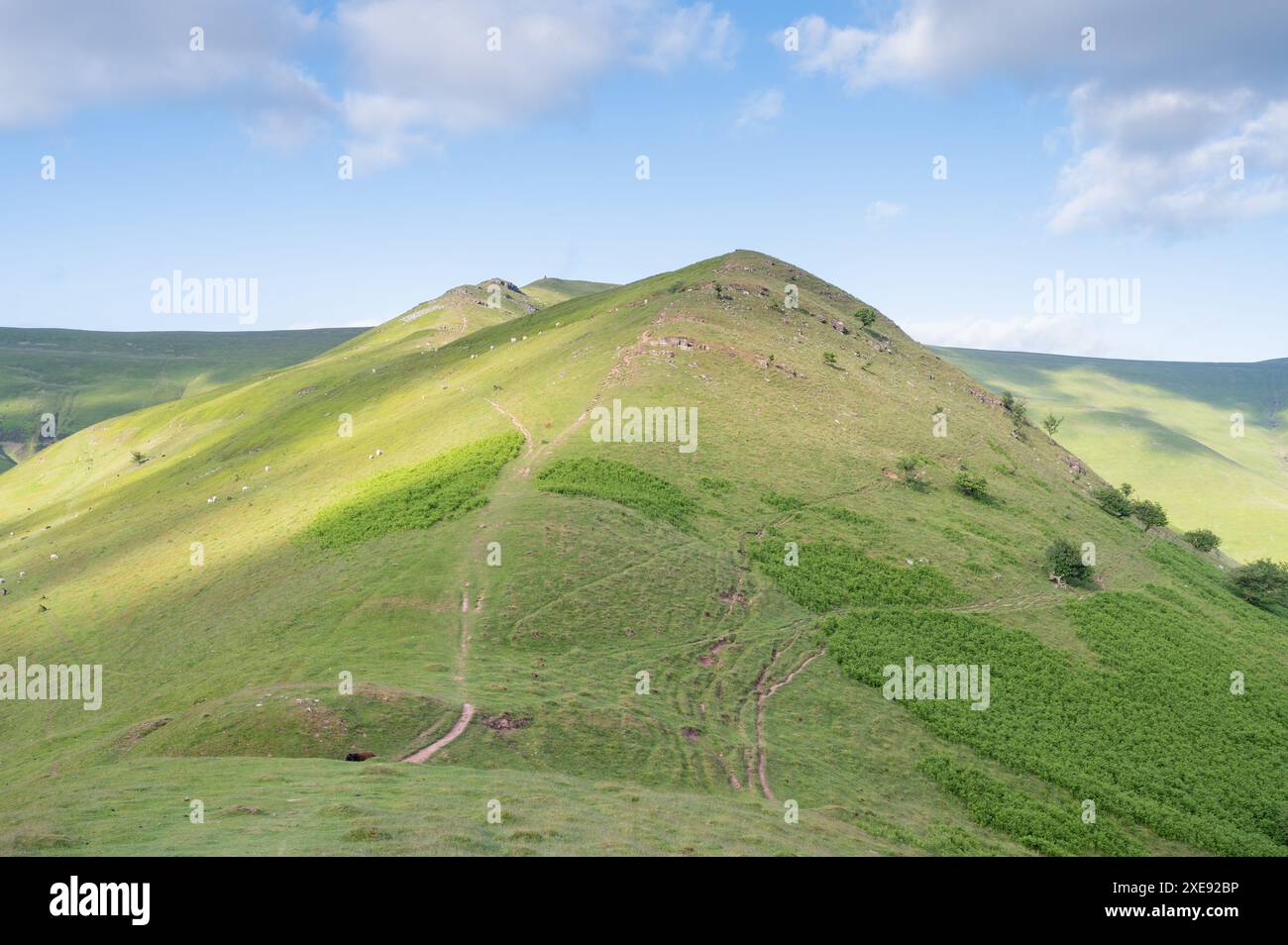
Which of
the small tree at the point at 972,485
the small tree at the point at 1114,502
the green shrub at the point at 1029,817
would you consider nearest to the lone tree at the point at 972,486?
the small tree at the point at 972,485

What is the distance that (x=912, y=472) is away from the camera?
69562 mm

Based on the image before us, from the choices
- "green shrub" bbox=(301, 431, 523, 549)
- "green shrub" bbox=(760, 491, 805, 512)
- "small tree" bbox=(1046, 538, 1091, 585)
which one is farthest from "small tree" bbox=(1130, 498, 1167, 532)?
"green shrub" bbox=(301, 431, 523, 549)

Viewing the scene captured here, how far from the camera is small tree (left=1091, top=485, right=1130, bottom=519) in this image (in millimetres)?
82688

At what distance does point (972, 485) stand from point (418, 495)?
175ft

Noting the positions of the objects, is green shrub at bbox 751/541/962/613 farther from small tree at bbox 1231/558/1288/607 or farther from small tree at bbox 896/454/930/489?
small tree at bbox 1231/558/1288/607

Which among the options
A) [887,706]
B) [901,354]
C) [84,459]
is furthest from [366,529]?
[84,459]

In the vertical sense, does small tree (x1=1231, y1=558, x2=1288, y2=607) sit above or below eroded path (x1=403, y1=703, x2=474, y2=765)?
above

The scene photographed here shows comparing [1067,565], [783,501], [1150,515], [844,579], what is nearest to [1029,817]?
[844,579]

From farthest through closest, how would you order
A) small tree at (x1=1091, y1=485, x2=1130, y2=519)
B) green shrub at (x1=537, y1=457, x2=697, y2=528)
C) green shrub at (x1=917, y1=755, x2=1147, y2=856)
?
1. small tree at (x1=1091, y1=485, x2=1130, y2=519)
2. green shrub at (x1=537, y1=457, x2=697, y2=528)
3. green shrub at (x1=917, y1=755, x2=1147, y2=856)

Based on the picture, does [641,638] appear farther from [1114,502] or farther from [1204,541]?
[1204,541]

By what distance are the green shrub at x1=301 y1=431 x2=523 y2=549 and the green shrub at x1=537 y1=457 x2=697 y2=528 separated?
624 centimetres

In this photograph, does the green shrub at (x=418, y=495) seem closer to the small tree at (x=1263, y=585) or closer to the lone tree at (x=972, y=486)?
the lone tree at (x=972, y=486)
